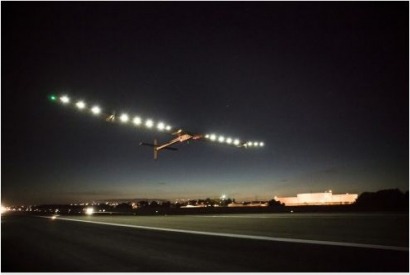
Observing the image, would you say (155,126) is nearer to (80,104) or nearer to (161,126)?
(161,126)

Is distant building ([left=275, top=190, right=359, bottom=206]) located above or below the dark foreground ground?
above

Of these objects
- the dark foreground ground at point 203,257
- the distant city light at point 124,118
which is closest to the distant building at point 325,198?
the distant city light at point 124,118

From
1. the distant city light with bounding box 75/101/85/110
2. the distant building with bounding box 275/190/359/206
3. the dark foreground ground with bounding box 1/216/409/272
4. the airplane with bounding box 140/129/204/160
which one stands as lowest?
the dark foreground ground with bounding box 1/216/409/272

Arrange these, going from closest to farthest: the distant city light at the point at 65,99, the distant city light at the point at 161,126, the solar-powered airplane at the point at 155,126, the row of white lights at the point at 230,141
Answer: the distant city light at the point at 65,99, the solar-powered airplane at the point at 155,126, the distant city light at the point at 161,126, the row of white lights at the point at 230,141

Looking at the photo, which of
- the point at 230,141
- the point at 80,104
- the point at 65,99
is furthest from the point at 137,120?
the point at 230,141

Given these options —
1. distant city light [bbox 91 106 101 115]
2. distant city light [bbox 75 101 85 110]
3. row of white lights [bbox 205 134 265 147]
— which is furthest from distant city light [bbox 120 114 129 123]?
row of white lights [bbox 205 134 265 147]

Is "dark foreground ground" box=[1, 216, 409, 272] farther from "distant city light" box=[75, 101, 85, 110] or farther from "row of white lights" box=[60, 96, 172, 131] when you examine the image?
"distant city light" box=[75, 101, 85, 110]

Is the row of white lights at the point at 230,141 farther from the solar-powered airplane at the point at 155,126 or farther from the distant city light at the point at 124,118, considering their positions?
the distant city light at the point at 124,118

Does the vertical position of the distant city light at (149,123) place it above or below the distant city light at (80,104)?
below

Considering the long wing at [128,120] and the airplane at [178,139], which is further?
the airplane at [178,139]

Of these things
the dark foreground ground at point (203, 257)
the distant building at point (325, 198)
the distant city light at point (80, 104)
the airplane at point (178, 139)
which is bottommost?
the dark foreground ground at point (203, 257)
